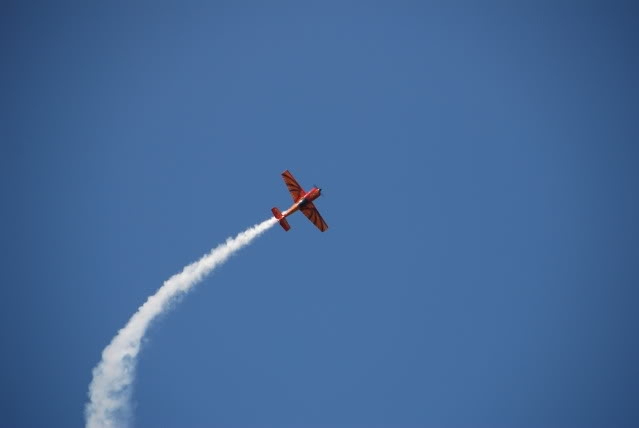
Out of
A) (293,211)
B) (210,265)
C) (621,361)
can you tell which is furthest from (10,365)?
(621,361)

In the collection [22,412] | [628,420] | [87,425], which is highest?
[22,412]

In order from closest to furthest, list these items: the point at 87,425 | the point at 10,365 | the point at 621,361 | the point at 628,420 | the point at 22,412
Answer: the point at 87,425 < the point at 22,412 < the point at 10,365 < the point at 628,420 < the point at 621,361

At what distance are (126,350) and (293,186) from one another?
1709cm

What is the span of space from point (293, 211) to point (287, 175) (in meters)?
2.60

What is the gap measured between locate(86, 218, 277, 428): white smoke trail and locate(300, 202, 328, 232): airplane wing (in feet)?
11.3

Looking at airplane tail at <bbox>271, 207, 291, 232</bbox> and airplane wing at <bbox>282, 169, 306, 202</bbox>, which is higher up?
airplane wing at <bbox>282, 169, 306, 202</bbox>

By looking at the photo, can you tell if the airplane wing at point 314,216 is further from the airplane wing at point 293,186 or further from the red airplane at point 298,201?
the airplane wing at point 293,186

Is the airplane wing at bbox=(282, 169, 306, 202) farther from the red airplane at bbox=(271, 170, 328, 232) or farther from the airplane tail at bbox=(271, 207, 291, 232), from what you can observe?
the airplane tail at bbox=(271, 207, 291, 232)

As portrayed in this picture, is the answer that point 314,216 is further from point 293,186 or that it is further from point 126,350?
point 126,350

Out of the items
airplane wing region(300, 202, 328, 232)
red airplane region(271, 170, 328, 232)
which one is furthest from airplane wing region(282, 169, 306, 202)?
airplane wing region(300, 202, 328, 232)

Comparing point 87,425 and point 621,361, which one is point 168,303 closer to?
point 87,425

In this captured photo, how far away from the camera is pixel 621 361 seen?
433 ft

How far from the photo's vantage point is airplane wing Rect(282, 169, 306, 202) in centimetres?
3997

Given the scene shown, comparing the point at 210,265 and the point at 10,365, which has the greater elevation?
the point at 10,365
